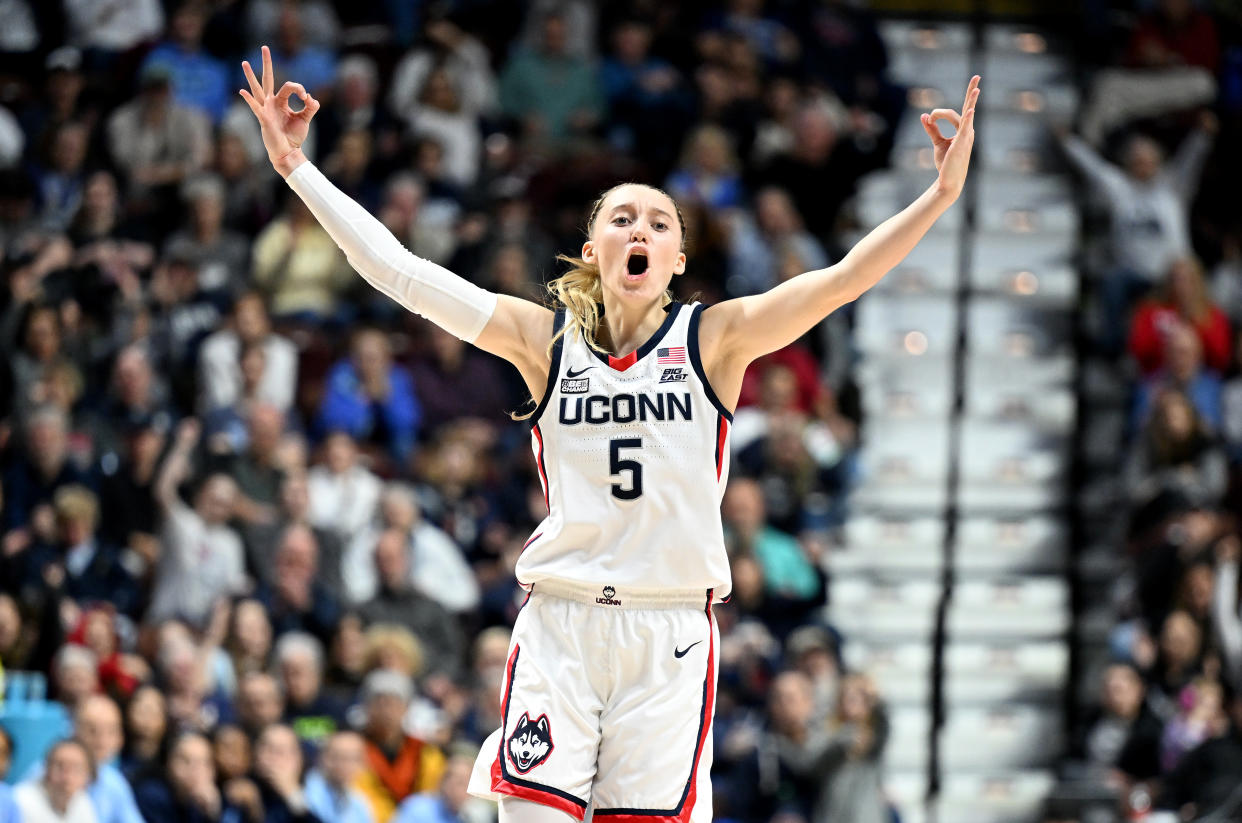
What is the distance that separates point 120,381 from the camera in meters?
10.4

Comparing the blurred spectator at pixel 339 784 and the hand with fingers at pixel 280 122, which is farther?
the blurred spectator at pixel 339 784

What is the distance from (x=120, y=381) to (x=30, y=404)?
0.50m

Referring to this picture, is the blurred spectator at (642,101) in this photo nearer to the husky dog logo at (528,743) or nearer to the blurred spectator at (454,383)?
the blurred spectator at (454,383)

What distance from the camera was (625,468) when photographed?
4.64 metres

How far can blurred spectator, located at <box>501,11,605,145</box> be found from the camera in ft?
42.0

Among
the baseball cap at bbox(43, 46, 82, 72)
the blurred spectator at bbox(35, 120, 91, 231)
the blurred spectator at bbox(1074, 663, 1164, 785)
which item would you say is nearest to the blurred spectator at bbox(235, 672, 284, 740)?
the blurred spectator at bbox(35, 120, 91, 231)

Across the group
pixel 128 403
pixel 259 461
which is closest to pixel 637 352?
pixel 259 461

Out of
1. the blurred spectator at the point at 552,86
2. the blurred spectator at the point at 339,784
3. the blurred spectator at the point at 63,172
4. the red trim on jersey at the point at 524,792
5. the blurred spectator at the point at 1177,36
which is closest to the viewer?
the red trim on jersey at the point at 524,792

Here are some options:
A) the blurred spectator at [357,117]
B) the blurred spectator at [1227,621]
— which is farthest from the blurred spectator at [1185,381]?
the blurred spectator at [357,117]

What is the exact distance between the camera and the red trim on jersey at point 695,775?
460cm

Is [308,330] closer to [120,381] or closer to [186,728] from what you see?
[120,381]

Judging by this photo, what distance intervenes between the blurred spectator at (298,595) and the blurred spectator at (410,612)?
204 mm

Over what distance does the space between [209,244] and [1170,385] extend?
5.93 m

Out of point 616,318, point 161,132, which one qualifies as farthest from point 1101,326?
point 616,318
